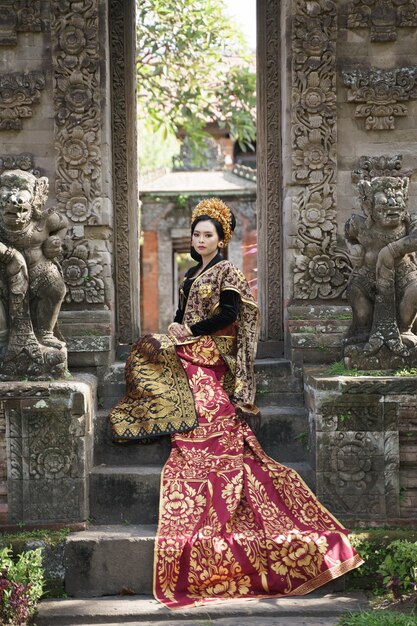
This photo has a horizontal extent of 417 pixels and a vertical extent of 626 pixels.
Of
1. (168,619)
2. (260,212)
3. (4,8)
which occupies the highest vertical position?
(4,8)

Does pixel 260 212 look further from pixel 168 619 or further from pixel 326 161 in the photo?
pixel 168 619

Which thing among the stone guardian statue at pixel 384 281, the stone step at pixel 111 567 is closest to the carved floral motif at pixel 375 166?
the stone guardian statue at pixel 384 281

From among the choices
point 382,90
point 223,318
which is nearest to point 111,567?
point 223,318

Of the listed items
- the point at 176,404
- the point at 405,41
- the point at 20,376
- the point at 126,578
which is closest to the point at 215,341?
the point at 176,404

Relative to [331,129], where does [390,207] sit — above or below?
below

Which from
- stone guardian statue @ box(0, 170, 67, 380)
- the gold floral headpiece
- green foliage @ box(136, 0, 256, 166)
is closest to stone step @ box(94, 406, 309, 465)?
stone guardian statue @ box(0, 170, 67, 380)

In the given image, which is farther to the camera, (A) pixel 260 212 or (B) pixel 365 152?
(A) pixel 260 212

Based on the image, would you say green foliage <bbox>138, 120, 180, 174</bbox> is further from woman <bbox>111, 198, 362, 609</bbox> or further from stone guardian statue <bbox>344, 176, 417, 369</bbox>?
stone guardian statue <bbox>344, 176, 417, 369</bbox>

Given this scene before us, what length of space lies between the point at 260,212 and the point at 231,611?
3505 mm

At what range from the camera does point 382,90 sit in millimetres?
6289

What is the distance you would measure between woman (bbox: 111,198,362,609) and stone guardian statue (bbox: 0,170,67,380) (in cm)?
63

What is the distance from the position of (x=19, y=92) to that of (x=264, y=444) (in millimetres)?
3138

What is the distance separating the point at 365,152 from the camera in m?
6.37

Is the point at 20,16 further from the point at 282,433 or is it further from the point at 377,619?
the point at 377,619
